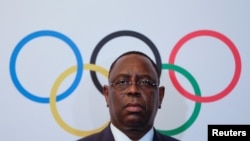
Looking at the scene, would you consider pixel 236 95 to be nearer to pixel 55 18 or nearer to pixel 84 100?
pixel 84 100

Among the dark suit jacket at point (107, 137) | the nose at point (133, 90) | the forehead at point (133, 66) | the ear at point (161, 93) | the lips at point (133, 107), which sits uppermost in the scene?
the forehead at point (133, 66)

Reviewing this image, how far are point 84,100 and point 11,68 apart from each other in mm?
322

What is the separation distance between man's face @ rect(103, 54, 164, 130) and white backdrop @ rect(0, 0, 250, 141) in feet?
0.61

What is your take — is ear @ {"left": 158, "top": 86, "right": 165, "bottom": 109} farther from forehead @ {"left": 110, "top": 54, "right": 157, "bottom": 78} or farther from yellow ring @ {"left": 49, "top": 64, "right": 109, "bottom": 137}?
yellow ring @ {"left": 49, "top": 64, "right": 109, "bottom": 137}

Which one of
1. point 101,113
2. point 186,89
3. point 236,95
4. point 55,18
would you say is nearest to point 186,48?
point 186,89

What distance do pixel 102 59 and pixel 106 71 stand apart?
0.17 ft

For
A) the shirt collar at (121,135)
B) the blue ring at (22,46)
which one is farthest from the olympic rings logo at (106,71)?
the shirt collar at (121,135)

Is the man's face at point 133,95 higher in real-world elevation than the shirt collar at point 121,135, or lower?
higher

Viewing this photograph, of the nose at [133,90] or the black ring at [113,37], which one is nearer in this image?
the nose at [133,90]

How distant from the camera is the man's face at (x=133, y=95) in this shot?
43.0 inches

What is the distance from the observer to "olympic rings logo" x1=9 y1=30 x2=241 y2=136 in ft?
4.32

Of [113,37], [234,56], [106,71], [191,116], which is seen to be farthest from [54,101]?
[234,56]

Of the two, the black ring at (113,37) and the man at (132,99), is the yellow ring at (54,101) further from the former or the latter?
the man at (132,99)

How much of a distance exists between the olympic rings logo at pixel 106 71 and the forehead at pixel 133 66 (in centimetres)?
17
